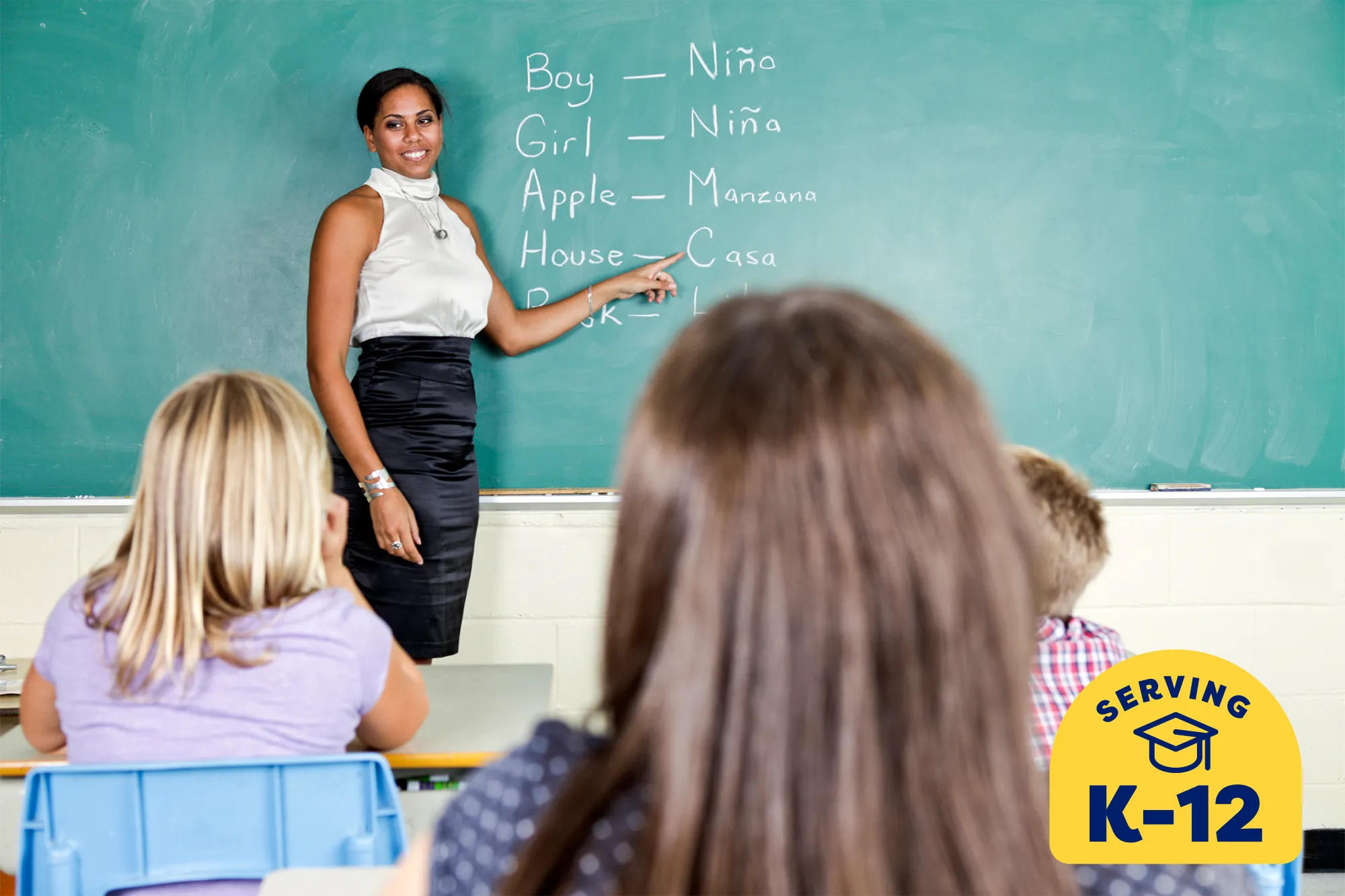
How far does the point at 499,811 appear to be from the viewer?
0.67 meters

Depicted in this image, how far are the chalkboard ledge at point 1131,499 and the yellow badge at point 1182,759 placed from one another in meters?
2.02

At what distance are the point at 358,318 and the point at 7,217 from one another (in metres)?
0.99

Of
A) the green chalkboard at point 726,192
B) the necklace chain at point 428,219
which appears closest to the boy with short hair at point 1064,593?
the green chalkboard at point 726,192

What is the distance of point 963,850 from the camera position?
1.80ft

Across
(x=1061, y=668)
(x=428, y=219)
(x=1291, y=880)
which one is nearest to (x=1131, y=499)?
(x=1061, y=668)

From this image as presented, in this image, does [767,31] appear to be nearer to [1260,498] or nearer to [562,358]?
[562,358]

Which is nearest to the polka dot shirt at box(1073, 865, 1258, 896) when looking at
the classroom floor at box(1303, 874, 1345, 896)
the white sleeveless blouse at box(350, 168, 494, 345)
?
the white sleeveless blouse at box(350, 168, 494, 345)

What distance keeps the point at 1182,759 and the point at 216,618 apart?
43.6 inches

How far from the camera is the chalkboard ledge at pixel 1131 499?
2.84m

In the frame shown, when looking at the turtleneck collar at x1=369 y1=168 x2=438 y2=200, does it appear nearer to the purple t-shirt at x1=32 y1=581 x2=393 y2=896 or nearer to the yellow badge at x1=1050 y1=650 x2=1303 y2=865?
the purple t-shirt at x1=32 y1=581 x2=393 y2=896

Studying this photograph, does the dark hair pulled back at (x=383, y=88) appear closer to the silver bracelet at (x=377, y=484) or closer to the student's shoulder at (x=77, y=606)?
the silver bracelet at (x=377, y=484)

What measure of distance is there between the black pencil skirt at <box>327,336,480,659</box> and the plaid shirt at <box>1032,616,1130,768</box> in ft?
5.13

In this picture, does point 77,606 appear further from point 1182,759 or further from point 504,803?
point 1182,759

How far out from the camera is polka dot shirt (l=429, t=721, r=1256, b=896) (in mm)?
644
